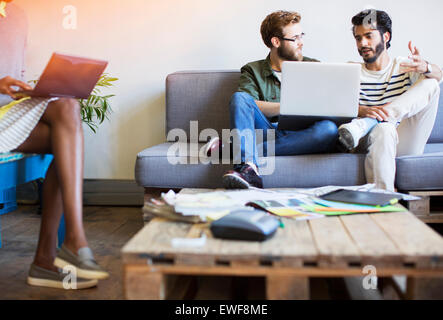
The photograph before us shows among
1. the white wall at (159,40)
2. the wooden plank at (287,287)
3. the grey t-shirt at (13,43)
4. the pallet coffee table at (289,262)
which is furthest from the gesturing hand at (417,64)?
the grey t-shirt at (13,43)

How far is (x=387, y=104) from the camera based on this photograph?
196 centimetres

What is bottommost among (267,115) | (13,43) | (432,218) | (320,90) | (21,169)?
(432,218)

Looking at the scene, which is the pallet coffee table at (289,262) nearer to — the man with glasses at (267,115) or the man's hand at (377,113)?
the man with glasses at (267,115)

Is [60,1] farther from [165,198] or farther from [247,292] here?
[247,292]

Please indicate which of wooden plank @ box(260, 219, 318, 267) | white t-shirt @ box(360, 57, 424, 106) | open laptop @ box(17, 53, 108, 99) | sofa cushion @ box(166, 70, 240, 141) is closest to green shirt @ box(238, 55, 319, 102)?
sofa cushion @ box(166, 70, 240, 141)

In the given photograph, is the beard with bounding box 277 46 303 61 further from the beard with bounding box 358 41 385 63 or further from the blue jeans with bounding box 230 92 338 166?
the blue jeans with bounding box 230 92 338 166

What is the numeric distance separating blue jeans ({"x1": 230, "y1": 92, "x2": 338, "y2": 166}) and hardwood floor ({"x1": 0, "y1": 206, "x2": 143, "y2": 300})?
0.66 meters

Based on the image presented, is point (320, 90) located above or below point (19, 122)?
above

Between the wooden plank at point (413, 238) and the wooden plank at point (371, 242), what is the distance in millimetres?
15

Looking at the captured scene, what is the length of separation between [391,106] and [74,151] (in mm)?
1336

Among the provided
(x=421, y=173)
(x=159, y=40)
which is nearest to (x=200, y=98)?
(x=159, y=40)

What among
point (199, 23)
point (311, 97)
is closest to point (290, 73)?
point (311, 97)

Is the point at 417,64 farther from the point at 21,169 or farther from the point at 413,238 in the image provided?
the point at 21,169

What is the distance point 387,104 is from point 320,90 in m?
0.38
